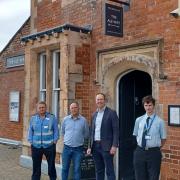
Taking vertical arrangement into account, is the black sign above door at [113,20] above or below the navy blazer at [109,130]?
above

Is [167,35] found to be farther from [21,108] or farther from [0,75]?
[0,75]

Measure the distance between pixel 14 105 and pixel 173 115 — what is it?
28.8 ft

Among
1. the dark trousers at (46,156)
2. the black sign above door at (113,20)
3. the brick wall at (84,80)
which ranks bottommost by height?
the dark trousers at (46,156)

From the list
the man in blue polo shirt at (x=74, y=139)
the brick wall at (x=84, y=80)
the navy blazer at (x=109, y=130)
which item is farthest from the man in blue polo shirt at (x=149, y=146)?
the brick wall at (x=84, y=80)

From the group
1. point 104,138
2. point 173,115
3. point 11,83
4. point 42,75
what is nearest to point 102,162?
point 104,138

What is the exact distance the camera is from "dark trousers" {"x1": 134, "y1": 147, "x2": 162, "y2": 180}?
5.58 m

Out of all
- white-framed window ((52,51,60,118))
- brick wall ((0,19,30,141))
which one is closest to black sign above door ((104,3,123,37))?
white-framed window ((52,51,60,118))

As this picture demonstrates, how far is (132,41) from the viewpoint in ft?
24.9

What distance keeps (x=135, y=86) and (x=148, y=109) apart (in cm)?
288

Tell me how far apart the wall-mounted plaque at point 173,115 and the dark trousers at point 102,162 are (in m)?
1.24

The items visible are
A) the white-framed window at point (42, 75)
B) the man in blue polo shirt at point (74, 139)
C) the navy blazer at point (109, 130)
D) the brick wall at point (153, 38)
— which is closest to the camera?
the navy blazer at point (109, 130)

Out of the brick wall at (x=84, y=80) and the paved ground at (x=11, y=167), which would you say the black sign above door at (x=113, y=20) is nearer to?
the brick wall at (x=84, y=80)

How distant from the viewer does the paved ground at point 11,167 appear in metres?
8.75

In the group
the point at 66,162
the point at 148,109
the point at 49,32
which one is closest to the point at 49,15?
the point at 49,32
